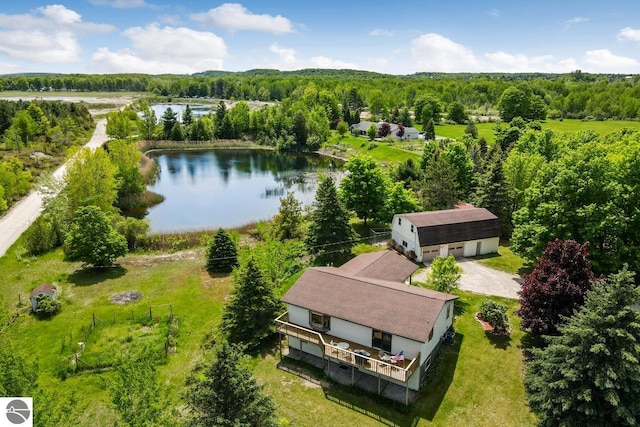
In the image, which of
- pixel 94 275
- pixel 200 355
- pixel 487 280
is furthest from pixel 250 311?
pixel 487 280

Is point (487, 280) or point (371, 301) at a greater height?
point (371, 301)

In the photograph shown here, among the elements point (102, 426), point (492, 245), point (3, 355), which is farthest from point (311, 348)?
point (492, 245)

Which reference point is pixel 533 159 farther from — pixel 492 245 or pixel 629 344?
pixel 629 344

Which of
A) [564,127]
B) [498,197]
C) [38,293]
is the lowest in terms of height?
[38,293]

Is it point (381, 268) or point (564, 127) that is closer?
point (381, 268)

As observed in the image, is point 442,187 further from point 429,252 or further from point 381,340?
point 381,340

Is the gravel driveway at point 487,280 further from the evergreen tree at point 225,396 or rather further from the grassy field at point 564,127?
the grassy field at point 564,127

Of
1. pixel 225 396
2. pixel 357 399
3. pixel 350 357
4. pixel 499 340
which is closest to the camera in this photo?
pixel 225 396

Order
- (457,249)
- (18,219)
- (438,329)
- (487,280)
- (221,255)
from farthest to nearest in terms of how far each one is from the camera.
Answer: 1. (18,219)
2. (457,249)
3. (221,255)
4. (487,280)
5. (438,329)

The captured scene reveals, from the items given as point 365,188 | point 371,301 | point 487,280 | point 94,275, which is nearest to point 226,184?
point 365,188
